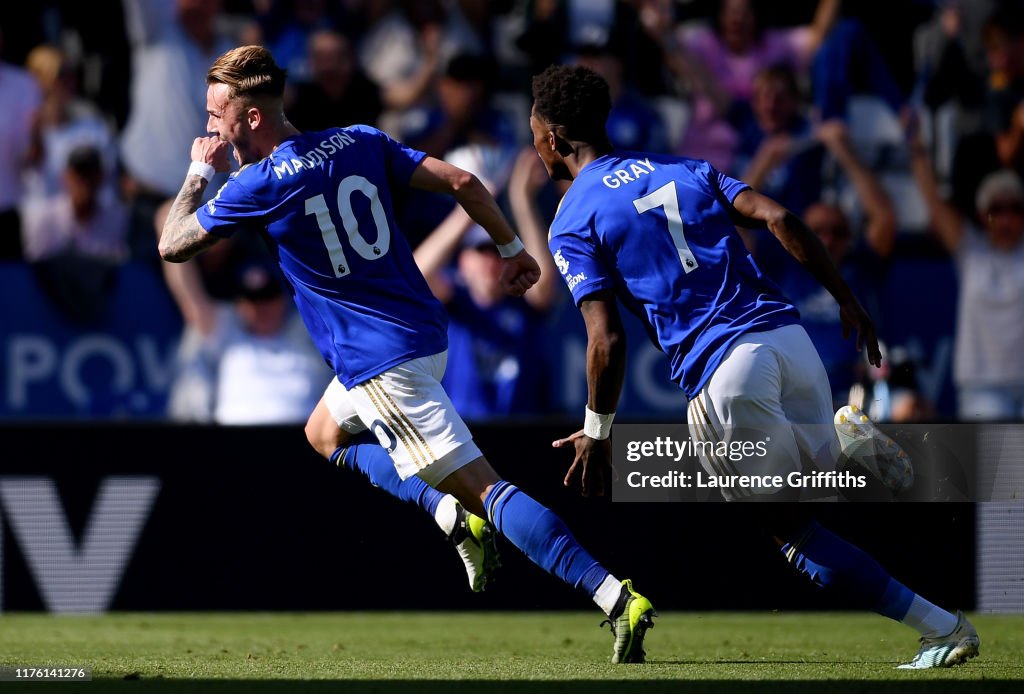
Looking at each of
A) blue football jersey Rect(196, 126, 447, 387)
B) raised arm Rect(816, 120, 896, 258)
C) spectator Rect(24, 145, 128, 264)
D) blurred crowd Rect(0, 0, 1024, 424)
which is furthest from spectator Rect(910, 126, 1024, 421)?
spectator Rect(24, 145, 128, 264)

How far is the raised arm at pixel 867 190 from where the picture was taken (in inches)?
390

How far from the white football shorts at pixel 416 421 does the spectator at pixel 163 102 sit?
203 inches

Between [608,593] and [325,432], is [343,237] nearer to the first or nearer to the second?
[325,432]

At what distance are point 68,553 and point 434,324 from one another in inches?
137

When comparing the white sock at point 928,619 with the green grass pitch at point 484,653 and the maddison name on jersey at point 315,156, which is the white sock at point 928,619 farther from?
the maddison name on jersey at point 315,156

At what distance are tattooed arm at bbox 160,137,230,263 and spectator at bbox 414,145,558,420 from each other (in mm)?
3304

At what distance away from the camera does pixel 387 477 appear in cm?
604

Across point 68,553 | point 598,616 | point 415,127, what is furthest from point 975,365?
point 68,553

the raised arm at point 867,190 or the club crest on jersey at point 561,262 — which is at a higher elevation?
the club crest on jersey at point 561,262

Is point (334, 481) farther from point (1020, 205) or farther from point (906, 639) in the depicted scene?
point (1020, 205)

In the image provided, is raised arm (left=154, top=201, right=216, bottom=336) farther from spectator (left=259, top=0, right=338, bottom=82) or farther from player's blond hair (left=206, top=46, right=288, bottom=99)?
player's blond hair (left=206, top=46, right=288, bottom=99)

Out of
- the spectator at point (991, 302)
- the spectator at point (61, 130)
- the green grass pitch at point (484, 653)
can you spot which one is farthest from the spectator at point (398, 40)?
the green grass pitch at point (484, 653)

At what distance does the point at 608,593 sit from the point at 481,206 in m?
1.56
